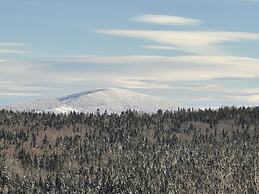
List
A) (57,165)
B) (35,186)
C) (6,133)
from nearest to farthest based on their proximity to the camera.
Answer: (35,186), (57,165), (6,133)

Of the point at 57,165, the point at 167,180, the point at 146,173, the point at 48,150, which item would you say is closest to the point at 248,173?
the point at 167,180

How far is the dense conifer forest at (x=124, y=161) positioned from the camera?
12012cm

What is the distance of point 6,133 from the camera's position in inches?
7530

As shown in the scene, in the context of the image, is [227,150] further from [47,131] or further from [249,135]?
[47,131]

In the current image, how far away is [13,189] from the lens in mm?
125250

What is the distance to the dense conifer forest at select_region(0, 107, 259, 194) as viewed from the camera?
120 metres

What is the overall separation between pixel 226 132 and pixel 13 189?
289 ft

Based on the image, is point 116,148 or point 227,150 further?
point 116,148

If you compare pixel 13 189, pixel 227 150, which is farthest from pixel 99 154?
pixel 13 189

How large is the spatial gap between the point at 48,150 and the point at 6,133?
66.1 feet

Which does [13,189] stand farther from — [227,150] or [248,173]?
[227,150]

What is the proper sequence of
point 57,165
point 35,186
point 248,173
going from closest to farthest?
point 248,173, point 35,186, point 57,165

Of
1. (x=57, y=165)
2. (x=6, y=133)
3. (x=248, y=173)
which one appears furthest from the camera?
(x=6, y=133)

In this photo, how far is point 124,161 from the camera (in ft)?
508
